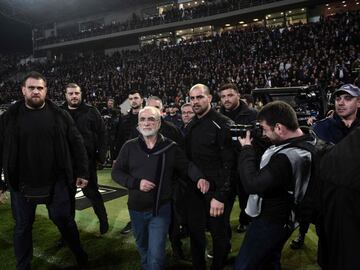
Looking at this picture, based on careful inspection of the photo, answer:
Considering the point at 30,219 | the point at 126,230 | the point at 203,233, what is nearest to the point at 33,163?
the point at 30,219

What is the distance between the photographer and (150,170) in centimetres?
292

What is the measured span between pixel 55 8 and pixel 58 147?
36779 mm

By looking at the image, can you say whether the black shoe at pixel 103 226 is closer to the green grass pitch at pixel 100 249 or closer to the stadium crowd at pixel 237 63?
the green grass pitch at pixel 100 249

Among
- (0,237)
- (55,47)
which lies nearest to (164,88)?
(0,237)

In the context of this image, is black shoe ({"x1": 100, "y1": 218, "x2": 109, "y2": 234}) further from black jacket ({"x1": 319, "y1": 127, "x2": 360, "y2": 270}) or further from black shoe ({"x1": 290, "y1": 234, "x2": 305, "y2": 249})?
black jacket ({"x1": 319, "y1": 127, "x2": 360, "y2": 270})

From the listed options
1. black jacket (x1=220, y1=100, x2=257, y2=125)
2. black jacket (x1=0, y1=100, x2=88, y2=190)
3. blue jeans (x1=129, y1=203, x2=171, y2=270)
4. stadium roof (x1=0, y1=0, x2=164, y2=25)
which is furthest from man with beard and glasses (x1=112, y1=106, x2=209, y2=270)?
stadium roof (x1=0, y1=0, x2=164, y2=25)

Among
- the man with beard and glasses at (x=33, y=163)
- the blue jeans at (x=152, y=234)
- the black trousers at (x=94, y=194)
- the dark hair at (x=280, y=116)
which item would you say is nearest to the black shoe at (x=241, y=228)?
the black trousers at (x=94, y=194)

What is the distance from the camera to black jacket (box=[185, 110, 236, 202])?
3193 mm

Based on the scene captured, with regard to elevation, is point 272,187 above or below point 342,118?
below

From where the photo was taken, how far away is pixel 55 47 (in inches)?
1515

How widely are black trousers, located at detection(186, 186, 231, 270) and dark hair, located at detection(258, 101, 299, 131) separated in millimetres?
1114

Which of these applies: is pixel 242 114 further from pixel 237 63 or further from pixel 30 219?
pixel 237 63

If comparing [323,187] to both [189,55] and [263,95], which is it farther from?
[189,55]

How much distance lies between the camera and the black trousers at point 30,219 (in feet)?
10.5
